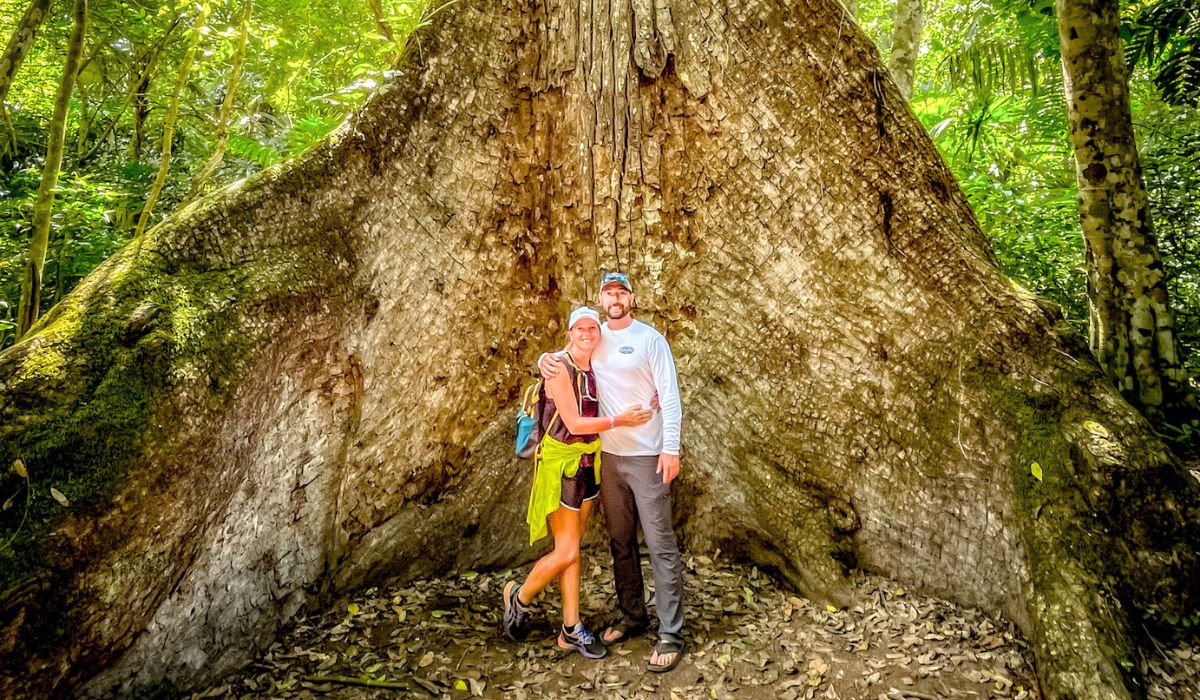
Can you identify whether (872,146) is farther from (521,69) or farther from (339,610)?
(339,610)

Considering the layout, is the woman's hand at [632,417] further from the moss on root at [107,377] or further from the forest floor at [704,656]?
the moss on root at [107,377]

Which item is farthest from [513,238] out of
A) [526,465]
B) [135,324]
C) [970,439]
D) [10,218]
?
[10,218]

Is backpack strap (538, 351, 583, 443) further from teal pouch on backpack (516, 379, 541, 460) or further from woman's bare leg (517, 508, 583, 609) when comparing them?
woman's bare leg (517, 508, 583, 609)

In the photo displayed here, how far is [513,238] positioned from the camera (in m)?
4.57

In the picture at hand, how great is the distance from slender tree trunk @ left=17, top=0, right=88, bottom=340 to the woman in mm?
4409

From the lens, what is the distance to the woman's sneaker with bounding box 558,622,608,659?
3.76 m

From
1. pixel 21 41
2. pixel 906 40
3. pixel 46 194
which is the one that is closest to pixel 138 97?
pixel 46 194

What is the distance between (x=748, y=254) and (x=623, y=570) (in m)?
2.02

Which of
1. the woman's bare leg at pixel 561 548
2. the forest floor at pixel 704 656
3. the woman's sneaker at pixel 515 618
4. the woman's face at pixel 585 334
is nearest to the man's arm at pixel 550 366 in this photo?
the woman's face at pixel 585 334

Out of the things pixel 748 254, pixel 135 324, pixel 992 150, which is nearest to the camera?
pixel 135 324

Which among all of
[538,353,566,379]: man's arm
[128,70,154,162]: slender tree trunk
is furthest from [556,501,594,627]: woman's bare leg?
[128,70,154,162]: slender tree trunk

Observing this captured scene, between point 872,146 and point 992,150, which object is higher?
point 992,150

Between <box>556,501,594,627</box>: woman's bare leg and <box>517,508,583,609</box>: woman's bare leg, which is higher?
<box>517,508,583,609</box>: woman's bare leg

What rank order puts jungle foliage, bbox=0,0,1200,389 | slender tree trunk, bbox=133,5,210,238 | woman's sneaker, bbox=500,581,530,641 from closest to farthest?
woman's sneaker, bbox=500,581,530,641, jungle foliage, bbox=0,0,1200,389, slender tree trunk, bbox=133,5,210,238
